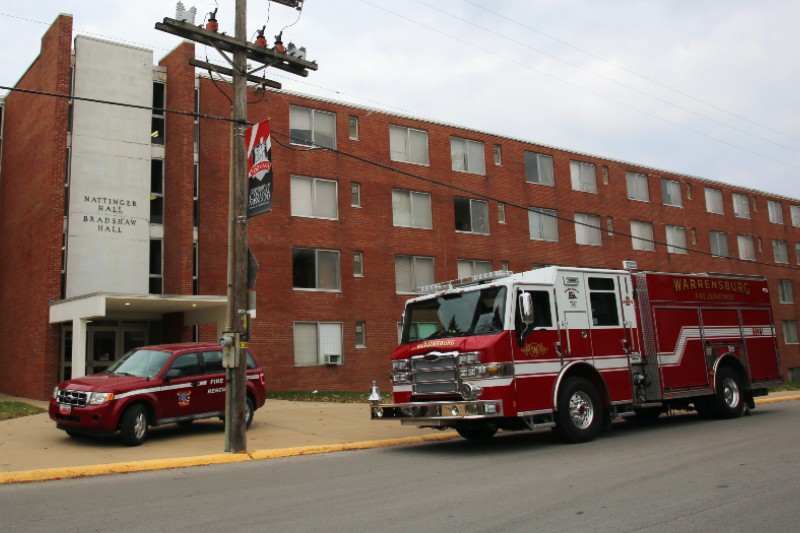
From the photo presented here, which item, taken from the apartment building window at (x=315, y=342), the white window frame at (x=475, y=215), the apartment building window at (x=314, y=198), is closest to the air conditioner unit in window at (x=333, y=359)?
the apartment building window at (x=315, y=342)

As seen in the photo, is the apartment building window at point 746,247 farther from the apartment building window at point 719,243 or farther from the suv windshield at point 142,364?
the suv windshield at point 142,364

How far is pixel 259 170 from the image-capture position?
11812 mm

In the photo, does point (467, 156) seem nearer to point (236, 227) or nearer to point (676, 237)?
point (676, 237)

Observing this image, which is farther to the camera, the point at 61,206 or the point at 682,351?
the point at 61,206

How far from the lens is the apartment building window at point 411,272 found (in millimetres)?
29062

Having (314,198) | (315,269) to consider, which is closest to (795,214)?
(314,198)

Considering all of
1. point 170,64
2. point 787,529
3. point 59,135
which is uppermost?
point 170,64

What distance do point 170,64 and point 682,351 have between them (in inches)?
810

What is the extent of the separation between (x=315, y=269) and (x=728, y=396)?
630 inches

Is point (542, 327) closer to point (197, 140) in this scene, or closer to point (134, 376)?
point (134, 376)

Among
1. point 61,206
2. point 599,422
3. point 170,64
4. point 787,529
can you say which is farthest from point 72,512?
point 170,64

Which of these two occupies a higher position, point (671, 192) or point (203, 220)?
point (671, 192)

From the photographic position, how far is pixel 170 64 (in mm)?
25891

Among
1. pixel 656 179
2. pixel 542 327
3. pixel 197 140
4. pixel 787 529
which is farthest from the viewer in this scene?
pixel 656 179
